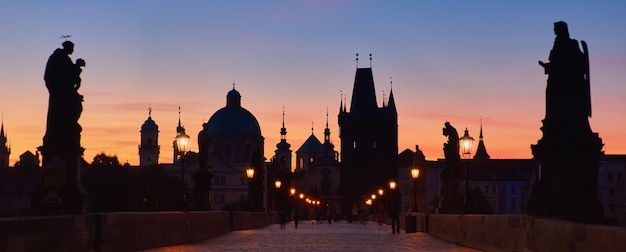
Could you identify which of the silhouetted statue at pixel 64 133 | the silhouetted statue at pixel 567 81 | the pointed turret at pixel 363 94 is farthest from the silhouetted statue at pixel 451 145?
the pointed turret at pixel 363 94

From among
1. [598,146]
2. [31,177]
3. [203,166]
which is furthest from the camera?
[31,177]

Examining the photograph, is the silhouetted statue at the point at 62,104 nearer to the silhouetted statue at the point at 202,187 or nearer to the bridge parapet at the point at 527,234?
the bridge parapet at the point at 527,234

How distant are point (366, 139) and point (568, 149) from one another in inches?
6662

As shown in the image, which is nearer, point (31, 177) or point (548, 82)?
point (548, 82)

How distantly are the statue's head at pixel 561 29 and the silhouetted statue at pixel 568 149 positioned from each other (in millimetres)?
492

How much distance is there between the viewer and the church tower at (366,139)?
18850cm

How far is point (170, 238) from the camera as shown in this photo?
1027 inches

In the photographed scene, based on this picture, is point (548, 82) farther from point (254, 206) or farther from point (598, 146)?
point (254, 206)

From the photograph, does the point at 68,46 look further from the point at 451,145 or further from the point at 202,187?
the point at 451,145

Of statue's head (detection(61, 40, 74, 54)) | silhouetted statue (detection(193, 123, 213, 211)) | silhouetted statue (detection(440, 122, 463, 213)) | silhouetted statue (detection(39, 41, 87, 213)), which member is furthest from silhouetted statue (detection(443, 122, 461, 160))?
silhouetted statue (detection(39, 41, 87, 213))

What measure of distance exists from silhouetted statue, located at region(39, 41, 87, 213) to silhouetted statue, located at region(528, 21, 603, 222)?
8672mm

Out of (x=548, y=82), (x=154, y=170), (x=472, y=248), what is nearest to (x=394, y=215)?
(x=472, y=248)

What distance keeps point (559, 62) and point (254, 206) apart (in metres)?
48.9

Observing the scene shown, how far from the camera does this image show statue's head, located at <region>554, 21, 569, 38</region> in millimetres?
21297
